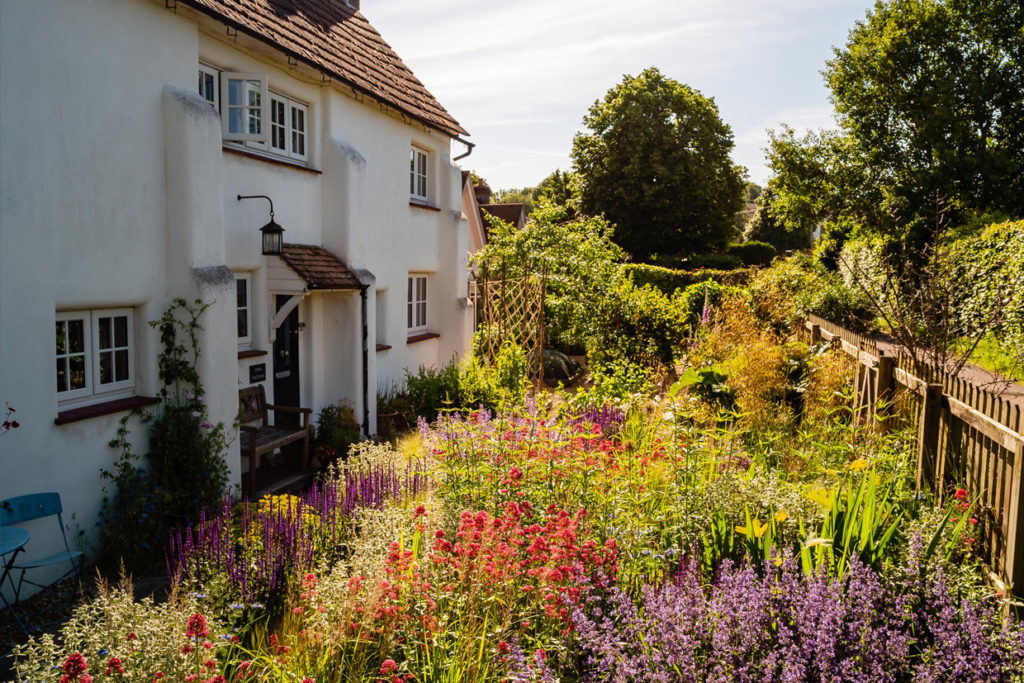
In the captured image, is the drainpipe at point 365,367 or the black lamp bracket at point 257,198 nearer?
the black lamp bracket at point 257,198

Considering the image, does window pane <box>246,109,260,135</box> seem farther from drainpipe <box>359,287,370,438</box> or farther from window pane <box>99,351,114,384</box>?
window pane <box>99,351,114,384</box>

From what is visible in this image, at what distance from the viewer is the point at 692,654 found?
3.47m

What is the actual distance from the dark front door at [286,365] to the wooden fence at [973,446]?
759cm

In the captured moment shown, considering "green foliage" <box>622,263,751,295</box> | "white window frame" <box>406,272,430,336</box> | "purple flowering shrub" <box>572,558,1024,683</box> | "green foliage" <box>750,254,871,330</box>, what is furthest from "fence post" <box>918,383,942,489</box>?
"green foliage" <box>622,263,751,295</box>

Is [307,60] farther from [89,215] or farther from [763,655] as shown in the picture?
[763,655]

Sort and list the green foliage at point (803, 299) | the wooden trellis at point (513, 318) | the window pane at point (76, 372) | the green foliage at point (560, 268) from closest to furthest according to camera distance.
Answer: the window pane at point (76, 372) < the wooden trellis at point (513, 318) < the green foliage at point (803, 299) < the green foliage at point (560, 268)

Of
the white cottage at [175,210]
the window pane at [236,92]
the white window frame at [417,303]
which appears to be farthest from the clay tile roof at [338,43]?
the white window frame at [417,303]

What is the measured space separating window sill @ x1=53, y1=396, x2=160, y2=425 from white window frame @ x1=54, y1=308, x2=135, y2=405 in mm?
98

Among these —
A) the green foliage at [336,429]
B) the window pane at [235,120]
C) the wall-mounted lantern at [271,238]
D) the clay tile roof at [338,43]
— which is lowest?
the green foliage at [336,429]

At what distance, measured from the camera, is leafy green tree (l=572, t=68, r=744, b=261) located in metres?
37.7

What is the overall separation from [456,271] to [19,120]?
10.1 m

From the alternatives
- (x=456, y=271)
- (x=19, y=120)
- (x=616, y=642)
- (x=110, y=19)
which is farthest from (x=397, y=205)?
(x=616, y=642)

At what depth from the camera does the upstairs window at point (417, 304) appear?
49.0 ft

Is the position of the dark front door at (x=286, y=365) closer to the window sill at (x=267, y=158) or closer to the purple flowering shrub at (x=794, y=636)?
the window sill at (x=267, y=158)
